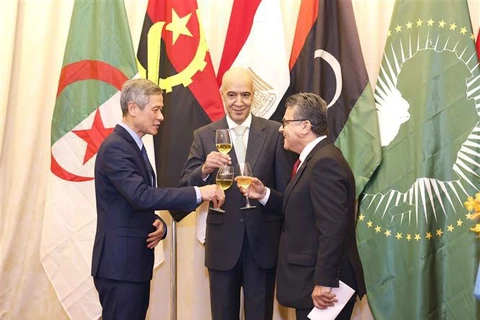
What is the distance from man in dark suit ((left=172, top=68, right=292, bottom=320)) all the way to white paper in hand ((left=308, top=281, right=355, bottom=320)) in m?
0.71

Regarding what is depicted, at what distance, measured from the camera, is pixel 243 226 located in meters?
3.34

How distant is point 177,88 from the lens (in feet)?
13.8

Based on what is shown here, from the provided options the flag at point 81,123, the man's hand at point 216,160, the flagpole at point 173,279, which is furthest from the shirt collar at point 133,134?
the flagpole at point 173,279

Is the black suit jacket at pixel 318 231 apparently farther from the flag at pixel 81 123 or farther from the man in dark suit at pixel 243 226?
the flag at pixel 81 123

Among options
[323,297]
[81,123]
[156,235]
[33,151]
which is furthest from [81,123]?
[323,297]

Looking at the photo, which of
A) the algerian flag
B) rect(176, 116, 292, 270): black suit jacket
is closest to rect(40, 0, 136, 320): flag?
the algerian flag

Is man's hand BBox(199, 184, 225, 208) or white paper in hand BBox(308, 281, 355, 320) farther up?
man's hand BBox(199, 184, 225, 208)

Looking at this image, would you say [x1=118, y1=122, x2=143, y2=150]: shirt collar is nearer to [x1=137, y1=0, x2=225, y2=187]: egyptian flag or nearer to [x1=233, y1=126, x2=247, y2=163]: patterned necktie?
[x1=233, y1=126, x2=247, y2=163]: patterned necktie

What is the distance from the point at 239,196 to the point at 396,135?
1.22 meters

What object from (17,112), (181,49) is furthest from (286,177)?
(17,112)

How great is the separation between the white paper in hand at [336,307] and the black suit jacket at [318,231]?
0.05 meters

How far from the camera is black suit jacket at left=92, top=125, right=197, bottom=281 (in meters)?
2.83

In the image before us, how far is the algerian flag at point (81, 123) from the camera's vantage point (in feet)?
13.6

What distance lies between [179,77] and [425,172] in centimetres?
175
